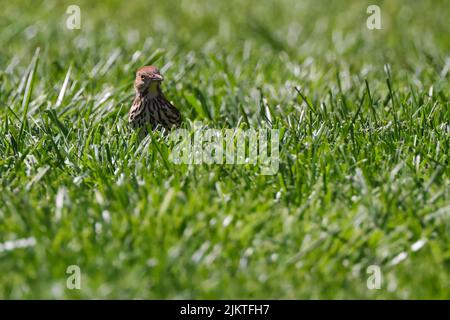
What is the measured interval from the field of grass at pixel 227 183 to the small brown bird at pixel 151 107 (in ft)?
0.41

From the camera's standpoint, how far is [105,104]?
5.68 m

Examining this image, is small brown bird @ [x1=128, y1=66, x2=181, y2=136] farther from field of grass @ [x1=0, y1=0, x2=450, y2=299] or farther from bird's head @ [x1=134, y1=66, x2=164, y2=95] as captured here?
field of grass @ [x1=0, y1=0, x2=450, y2=299]

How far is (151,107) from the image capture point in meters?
5.39

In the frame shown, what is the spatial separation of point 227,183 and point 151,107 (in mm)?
1351

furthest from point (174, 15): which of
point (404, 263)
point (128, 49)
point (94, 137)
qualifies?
point (404, 263)

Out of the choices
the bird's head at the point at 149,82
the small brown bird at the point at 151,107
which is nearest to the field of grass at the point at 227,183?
the small brown bird at the point at 151,107

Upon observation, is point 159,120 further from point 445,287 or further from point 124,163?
point 445,287

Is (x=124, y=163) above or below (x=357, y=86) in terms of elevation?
below

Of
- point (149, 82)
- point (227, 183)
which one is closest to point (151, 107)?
point (149, 82)

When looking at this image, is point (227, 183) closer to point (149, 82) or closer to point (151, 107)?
point (151, 107)

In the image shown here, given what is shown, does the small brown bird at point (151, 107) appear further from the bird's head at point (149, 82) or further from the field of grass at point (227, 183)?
the field of grass at point (227, 183)

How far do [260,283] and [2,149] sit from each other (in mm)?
1996

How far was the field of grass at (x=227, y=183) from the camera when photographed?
3441 mm

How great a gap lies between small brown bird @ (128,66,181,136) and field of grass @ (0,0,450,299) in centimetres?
12
